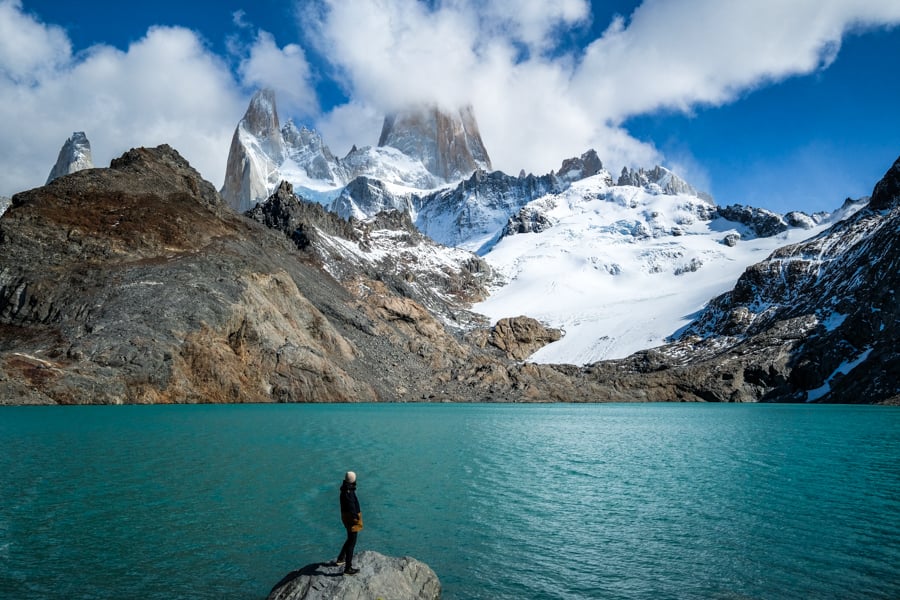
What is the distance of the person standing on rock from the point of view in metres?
14.5

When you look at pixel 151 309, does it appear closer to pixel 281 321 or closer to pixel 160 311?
pixel 160 311

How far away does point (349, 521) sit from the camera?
1473 centimetres

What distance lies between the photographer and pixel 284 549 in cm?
1862

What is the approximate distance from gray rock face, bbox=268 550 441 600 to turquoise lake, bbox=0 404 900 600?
3.66ft

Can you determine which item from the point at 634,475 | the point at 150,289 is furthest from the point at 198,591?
the point at 150,289

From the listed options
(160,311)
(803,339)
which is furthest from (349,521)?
(803,339)

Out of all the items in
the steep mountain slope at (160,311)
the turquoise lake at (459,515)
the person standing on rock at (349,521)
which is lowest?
the turquoise lake at (459,515)

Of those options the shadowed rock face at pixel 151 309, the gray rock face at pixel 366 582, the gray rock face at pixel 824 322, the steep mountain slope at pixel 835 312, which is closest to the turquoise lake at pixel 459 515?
the gray rock face at pixel 366 582

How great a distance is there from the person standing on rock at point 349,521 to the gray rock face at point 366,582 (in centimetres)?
22

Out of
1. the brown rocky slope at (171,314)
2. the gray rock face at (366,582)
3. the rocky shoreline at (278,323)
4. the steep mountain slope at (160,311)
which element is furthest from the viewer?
the rocky shoreline at (278,323)

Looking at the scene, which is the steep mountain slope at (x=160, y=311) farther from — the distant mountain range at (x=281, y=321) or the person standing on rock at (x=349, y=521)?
the person standing on rock at (x=349, y=521)

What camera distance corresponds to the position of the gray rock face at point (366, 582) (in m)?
13.6

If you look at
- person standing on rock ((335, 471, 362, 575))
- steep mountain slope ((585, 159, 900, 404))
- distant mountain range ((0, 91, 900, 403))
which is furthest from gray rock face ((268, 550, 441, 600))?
steep mountain slope ((585, 159, 900, 404))

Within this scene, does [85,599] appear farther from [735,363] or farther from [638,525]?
[735,363]
